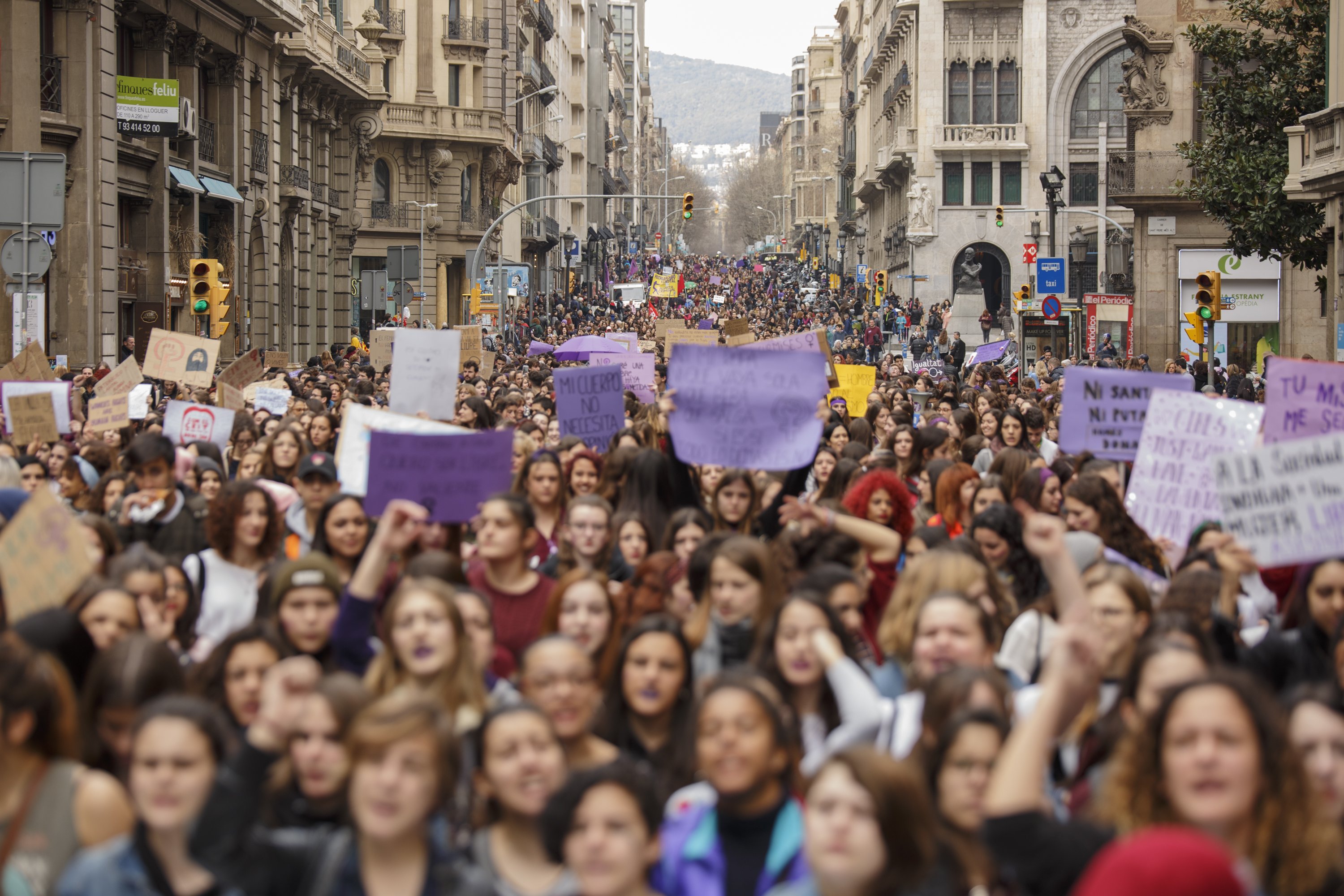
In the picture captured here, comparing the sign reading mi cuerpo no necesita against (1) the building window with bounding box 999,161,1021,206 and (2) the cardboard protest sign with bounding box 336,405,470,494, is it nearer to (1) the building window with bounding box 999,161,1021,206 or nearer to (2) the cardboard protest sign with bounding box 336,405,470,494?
(2) the cardboard protest sign with bounding box 336,405,470,494

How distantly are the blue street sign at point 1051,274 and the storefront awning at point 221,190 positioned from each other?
17372 mm

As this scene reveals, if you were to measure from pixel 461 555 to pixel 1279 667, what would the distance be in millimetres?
4043

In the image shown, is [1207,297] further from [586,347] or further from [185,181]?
[185,181]

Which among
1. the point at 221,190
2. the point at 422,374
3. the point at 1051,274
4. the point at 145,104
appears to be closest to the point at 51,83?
the point at 145,104

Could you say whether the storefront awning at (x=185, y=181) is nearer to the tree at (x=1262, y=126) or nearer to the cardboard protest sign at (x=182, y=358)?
the cardboard protest sign at (x=182, y=358)

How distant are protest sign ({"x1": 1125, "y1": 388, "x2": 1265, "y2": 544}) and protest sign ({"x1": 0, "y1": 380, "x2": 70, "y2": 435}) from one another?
28.4ft

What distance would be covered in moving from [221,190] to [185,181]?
2.62 metres

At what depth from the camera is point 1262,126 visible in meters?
30.0

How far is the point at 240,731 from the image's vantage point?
518cm

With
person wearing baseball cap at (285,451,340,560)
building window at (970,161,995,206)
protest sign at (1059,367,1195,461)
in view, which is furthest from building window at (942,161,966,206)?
person wearing baseball cap at (285,451,340,560)

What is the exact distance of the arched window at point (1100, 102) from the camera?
2562 inches

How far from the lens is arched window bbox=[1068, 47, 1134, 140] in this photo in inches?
2562

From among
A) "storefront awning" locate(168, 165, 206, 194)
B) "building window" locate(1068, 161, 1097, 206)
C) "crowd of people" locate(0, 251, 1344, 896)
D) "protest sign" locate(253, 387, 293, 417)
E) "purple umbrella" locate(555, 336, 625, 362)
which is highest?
"building window" locate(1068, 161, 1097, 206)

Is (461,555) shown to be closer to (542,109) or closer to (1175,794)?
(1175,794)
